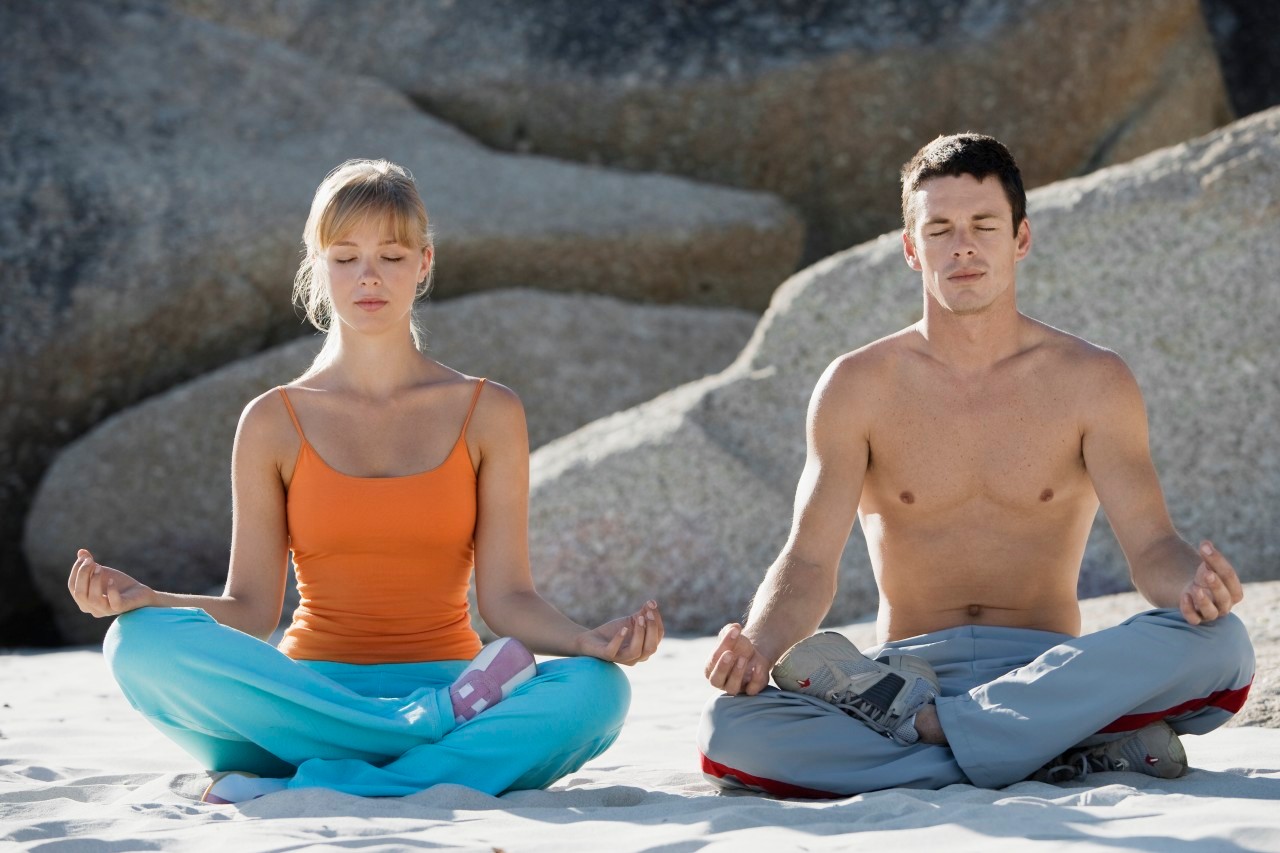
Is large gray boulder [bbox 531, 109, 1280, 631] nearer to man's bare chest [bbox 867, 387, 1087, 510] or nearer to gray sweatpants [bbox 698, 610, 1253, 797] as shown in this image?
man's bare chest [bbox 867, 387, 1087, 510]

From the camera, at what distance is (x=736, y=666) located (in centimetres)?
300

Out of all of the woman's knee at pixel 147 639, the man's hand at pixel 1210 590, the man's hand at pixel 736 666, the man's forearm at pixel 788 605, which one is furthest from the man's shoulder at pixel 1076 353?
the woman's knee at pixel 147 639

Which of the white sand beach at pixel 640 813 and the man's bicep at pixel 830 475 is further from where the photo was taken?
the man's bicep at pixel 830 475

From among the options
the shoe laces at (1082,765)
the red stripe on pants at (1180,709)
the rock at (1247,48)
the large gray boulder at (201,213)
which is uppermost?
the rock at (1247,48)

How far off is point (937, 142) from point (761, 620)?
106 centimetres

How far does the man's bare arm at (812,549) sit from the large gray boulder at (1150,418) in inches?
103

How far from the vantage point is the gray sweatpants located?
291cm

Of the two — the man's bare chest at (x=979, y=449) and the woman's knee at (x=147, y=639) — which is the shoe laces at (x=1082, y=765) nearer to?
the man's bare chest at (x=979, y=449)

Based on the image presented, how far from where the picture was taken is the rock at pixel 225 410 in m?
7.37

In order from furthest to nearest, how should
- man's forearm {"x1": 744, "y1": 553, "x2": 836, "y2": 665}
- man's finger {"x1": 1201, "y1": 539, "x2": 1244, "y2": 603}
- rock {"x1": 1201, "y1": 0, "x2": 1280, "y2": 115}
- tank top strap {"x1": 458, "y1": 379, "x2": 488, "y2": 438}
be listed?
rock {"x1": 1201, "y1": 0, "x2": 1280, "y2": 115}
tank top strap {"x1": 458, "y1": 379, "x2": 488, "y2": 438}
man's forearm {"x1": 744, "y1": 553, "x2": 836, "y2": 665}
man's finger {"x1": 1201, "y1": 539, "x2": 1244, "y2": 603}

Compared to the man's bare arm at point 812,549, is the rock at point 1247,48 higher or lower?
higher

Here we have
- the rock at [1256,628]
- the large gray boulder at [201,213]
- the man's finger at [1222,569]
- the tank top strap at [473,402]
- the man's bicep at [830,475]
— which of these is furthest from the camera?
the large gray boulder at [201,213]

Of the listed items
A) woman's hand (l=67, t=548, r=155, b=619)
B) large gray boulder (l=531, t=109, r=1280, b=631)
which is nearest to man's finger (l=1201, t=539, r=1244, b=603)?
woman's hand (l=67, t=548, r=155, b=619)

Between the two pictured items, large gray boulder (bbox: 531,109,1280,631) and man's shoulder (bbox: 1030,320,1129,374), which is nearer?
man's shoulder (bbox: 1030,320,1129,374)
